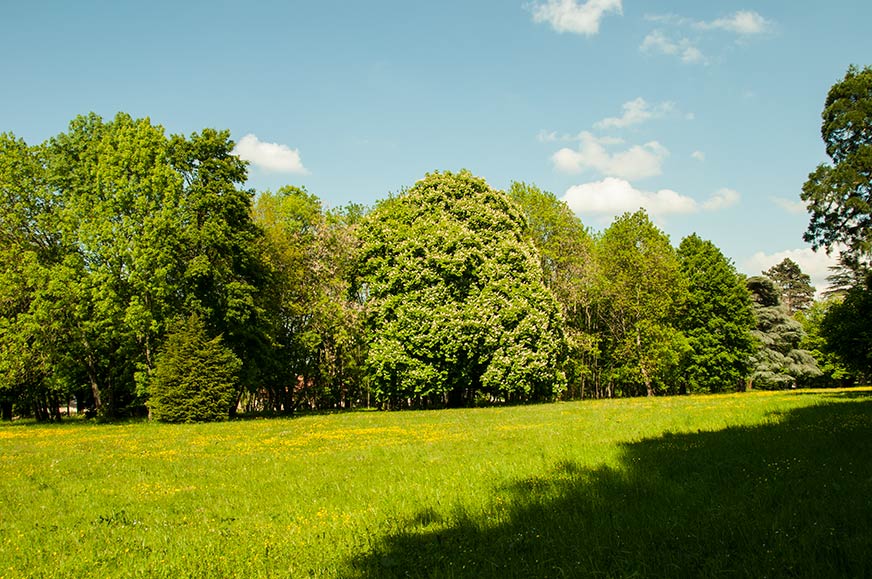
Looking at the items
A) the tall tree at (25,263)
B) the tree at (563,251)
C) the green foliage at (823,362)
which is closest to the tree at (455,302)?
the tree at (563,251)

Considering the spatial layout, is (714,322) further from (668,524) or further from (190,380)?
(668,524)

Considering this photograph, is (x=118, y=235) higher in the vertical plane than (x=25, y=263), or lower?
higher

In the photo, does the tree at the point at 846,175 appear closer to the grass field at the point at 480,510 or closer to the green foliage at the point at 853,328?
the green foliage at the point at 853,328

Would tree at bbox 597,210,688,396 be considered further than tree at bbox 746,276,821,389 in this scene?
No

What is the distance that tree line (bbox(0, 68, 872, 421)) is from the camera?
33750 mm

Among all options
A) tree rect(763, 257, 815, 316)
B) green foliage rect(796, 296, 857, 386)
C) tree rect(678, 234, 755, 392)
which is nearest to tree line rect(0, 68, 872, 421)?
tree rect(678, 234, 755, 392)

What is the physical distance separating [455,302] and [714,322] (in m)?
33.4

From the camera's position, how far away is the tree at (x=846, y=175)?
3058 cm

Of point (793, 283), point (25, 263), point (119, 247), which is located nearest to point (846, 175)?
point (119, 247)

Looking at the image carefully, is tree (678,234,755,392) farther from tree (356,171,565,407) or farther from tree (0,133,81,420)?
tree (0,133,81,420)

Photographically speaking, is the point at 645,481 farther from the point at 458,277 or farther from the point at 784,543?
the point at 458,277

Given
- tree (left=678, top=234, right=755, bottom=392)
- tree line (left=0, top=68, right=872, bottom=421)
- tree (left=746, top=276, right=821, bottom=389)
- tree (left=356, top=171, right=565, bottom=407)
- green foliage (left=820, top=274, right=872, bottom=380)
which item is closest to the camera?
green foliage (left=820, top=274, right=872, bottom=380)

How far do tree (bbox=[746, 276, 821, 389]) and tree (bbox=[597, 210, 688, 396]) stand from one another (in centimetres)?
1626

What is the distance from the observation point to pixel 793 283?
103500 mm
